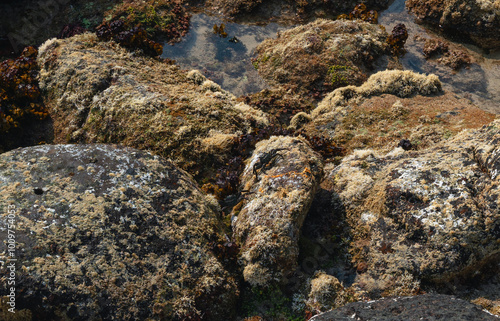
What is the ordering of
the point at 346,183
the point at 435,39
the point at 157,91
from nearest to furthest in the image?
the point at 346,183 < the point at 157,91 < the point at 435,39

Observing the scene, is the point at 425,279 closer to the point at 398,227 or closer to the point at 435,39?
the point at 398,227

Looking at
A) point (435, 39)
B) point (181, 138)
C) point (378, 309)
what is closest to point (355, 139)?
point (181, 138)

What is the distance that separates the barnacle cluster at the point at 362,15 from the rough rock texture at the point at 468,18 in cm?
191

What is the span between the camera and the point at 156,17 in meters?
15.2

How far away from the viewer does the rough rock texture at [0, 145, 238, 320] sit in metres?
6.12

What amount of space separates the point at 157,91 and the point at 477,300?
9579 millimetres

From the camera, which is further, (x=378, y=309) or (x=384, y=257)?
(x=384, y=257)

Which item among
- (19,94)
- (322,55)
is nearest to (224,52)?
(322,55)

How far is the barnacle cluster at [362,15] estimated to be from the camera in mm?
14812

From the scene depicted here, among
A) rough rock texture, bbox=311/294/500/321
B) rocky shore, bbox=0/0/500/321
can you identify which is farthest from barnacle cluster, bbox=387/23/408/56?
rough rock texture, bbox=311/294/500/321

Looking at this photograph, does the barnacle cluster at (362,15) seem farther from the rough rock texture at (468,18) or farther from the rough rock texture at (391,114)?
the rough rock texture at (391,114)

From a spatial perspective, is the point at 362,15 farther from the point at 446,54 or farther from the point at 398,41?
the point at 446,54

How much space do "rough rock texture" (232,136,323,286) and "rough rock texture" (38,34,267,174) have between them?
5.84 ft

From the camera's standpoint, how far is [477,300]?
6.21 m
